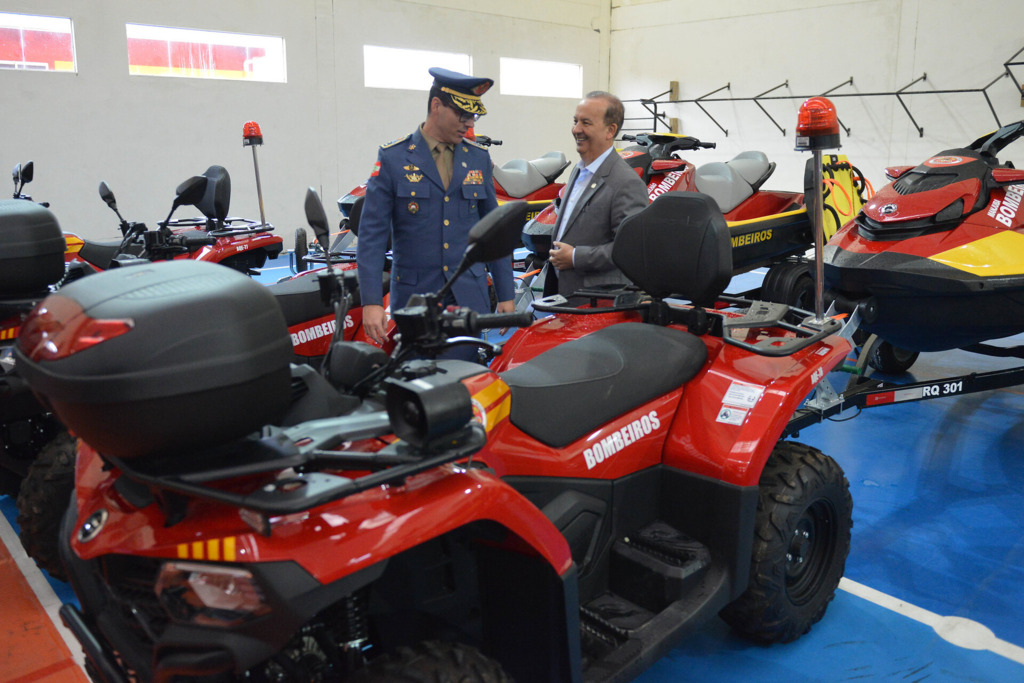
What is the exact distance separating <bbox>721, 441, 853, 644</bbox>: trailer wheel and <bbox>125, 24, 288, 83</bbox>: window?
9748 mm

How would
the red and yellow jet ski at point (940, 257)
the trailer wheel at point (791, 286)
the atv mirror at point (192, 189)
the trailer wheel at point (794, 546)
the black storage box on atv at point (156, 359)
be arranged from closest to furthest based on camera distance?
the black storage box on atv at point (156, 359) < the trailer wheel at point (794, 546) < the atv mirror at point (192, 189) < the red and yellow jet ski at point (940, 257) < the trailer wheel at point (791, 286)

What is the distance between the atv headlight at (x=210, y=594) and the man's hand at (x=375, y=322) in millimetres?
1707

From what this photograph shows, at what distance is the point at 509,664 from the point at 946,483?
260 centimetres

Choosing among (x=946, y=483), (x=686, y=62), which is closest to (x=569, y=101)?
(x=686, y=62)

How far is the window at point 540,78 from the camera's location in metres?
13.3

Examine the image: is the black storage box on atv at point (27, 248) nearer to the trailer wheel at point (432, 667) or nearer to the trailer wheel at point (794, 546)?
the trailer wheel at point (432, 667)

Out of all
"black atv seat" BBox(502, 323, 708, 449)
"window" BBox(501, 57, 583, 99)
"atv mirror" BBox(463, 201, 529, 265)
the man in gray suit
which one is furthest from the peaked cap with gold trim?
"window" BBox(501, 57, 583, 99)

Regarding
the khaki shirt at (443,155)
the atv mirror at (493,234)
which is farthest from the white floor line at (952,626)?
the khaki shirt at (443,155)

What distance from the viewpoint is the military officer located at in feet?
9.68

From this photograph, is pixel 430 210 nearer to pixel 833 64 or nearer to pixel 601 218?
pixel 601 218

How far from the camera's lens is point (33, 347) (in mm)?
1157

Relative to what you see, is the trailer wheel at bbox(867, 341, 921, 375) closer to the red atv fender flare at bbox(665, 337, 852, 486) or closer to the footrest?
the red atv fender flare at bbox(665, 337, 852, 486)

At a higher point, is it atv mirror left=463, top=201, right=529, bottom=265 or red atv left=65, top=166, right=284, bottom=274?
atv mirror left=463, top=201, right=529, bottom=265

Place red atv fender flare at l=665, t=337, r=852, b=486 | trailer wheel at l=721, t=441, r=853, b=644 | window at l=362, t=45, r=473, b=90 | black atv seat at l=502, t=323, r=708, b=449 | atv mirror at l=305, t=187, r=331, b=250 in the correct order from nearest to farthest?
atv mirror at l=305, t=187, r=331, b=250
black atv seat at l=502, t=323, r=708, b=449
red atv fender flare at l=665, t=337, r=852, b=486
trailer wheel at l=721, t=441, r=853, b=644
window at l=362, t=45, r=473, b=90
